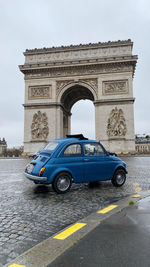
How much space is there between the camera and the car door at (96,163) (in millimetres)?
6070

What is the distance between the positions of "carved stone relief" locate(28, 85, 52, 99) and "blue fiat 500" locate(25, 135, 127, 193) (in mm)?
25913

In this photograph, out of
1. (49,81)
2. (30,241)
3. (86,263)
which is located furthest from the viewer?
(49,81)

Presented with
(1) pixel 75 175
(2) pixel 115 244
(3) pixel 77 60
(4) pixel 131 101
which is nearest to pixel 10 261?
(2) pixel 115 244

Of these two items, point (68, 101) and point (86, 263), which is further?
point (68, 101)

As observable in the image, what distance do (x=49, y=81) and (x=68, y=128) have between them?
9.02 m

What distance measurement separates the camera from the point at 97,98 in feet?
100

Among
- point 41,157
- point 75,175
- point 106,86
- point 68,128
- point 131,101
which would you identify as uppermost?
point 106,86

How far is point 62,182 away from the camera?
575cm

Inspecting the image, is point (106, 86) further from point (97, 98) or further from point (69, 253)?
point (69, 253)

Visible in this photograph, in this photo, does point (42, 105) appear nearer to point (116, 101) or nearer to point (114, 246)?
point (116, 101)

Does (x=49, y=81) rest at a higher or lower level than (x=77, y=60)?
lower

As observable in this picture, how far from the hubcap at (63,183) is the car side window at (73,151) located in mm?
668

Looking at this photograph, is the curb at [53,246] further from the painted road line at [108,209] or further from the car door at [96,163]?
the car door at [96,163]

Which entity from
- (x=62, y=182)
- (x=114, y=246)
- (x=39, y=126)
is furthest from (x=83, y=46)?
(x=114, y=246)
